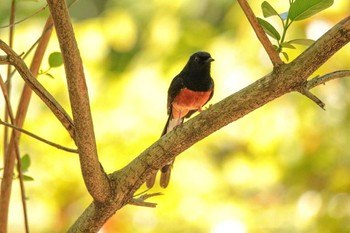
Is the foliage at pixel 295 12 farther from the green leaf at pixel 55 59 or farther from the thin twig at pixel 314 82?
the green leaf at pixel 55 59

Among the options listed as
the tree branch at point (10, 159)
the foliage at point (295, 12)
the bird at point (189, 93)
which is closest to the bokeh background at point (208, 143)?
the bird at point (189, 93)

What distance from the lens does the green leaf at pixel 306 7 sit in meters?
1.06

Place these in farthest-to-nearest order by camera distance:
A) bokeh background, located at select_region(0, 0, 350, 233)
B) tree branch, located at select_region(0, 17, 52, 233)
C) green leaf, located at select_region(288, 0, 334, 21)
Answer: bokeh background, located at select_region(0, 0, 350, 233)
tree branch, located at select_region(0, 17, 52, 233)
green leaf, located at select_region(288, 0, 334, 21)

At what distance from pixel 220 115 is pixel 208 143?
2.40 m

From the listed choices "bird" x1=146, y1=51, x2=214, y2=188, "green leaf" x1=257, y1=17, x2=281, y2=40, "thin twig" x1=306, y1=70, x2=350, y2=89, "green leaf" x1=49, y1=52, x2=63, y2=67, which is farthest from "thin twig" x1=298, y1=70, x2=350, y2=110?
"bird" x1=146, y1=51, x2=214, y2=188

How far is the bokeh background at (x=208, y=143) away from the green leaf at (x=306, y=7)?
1.88 metres

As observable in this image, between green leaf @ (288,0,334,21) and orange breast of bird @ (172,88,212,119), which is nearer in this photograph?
green leaf @ (288,0,334,21)

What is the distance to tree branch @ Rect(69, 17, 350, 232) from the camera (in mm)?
954

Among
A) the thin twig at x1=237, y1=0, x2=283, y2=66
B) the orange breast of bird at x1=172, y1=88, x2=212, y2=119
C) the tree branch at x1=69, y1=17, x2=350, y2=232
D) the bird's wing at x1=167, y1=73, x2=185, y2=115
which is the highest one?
the bird's wing at x1=167, y1=73, x2=185, y2=115

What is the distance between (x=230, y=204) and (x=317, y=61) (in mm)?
2391

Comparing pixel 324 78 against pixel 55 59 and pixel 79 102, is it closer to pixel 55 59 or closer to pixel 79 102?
pixel 79 102

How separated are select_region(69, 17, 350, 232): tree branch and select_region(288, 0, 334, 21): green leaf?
11 centimetres

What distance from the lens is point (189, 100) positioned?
2.14 m

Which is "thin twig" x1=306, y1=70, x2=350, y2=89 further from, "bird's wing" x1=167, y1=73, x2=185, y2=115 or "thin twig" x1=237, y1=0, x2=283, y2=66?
"bird's wing" x1=167, y1=73, x2=185, y2=115
